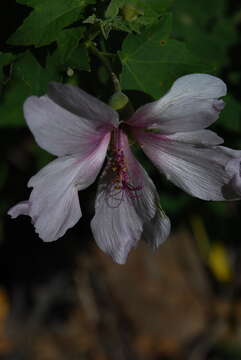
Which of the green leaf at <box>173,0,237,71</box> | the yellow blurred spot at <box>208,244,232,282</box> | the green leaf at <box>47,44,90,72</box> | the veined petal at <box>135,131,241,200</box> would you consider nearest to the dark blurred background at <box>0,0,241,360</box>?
the yellow blurred spot at <box>208,244,232,282</box>

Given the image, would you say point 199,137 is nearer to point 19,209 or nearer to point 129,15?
point 129,15

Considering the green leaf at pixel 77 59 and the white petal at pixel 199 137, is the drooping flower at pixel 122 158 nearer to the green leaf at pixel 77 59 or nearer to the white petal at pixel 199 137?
the white petal at pixel 199 137

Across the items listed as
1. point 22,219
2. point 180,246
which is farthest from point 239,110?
point 180,246

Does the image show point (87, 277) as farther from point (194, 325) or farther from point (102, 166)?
point (102, 166)

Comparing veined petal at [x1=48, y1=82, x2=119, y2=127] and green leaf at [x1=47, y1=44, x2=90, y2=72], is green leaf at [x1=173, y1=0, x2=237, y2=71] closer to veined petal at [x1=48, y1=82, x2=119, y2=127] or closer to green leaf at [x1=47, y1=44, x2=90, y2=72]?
green leaf at [x1=47, y1=44, x2=90, y2=72]

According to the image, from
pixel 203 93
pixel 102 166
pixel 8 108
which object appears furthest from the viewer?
pixel 8 108

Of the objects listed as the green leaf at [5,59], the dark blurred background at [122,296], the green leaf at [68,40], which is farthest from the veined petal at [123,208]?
the dark blurred background at [122,296]

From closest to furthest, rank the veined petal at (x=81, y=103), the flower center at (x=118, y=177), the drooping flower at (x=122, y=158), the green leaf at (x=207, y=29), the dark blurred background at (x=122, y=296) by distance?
the veined petal at (x=81, y=103) → the drooping flower at (x=122, y=158) → the flower center at (x=118, y=177) → the green leaf at (x=207, y=29) → the dark blurred background at (x=122, y=296)
